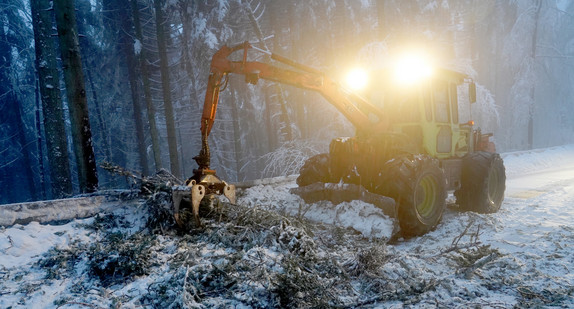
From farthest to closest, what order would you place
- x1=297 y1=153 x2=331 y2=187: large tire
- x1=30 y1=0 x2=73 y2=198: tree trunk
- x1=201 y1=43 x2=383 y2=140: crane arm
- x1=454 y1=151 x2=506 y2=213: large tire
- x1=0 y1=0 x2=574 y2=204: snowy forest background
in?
x1=0 y1=0 x2=574 y2=204: snowy forest background
x1=30 y1=0 x2=73 y2=198: tree trunk
x1=454 y1=151 x2=506 y2=213: large tire
x1=297 y1=153 x2=331 y2=187: large tire
x1=201 y1=43 x2=383 y2=140: crane arm

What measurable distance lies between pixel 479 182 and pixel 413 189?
257cm

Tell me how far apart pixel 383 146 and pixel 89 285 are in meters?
4.74

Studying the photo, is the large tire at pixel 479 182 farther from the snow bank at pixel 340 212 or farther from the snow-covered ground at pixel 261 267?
the snow bank at pixel 340 212

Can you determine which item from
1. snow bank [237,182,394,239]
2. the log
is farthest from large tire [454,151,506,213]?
the log

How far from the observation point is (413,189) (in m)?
4.95

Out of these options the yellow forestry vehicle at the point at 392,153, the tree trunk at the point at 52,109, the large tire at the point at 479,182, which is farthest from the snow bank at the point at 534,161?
the tree trunk at the point at 52,109

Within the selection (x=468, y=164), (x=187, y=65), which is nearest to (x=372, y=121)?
(x=468, y=164)

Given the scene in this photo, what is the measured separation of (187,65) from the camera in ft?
54.8

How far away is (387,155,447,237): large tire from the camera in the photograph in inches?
195

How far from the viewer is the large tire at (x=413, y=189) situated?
495 cm

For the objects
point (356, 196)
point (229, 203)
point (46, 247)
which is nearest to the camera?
point (46, 247)

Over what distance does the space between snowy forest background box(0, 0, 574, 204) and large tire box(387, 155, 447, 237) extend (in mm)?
8767

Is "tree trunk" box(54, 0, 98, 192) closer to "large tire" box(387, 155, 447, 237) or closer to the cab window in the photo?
"large tire" box(387, 155, 447, 237)

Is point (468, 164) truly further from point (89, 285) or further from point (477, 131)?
point (89, 285)
